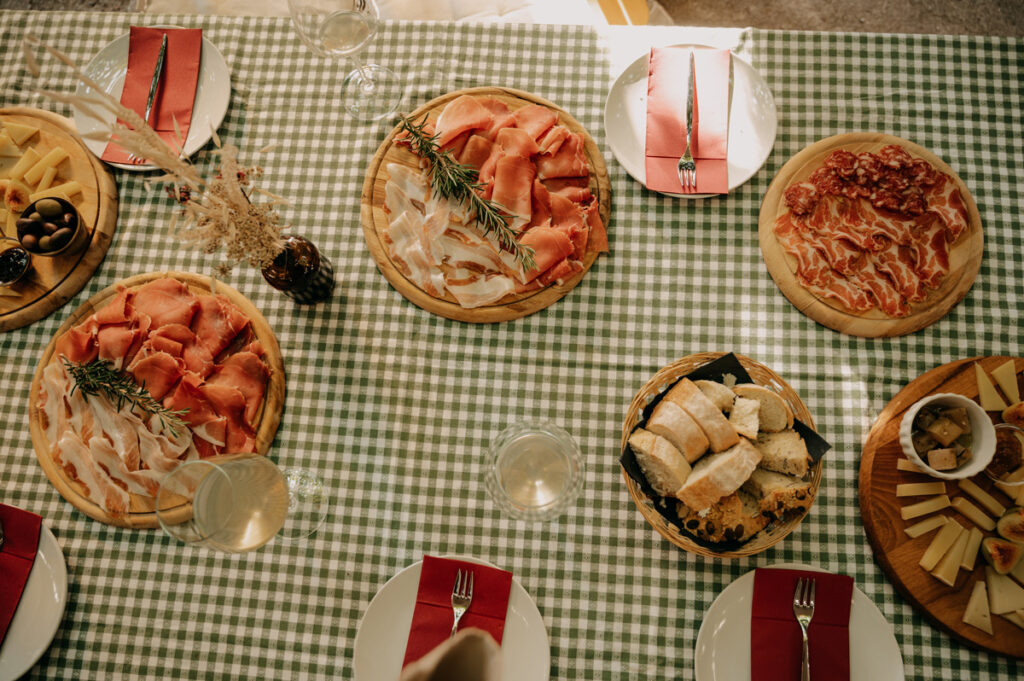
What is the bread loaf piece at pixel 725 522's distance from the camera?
52.1 inches

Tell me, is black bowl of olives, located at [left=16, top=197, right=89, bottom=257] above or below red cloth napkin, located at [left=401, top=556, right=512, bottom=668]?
above

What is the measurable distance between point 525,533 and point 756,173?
1105 millimetres

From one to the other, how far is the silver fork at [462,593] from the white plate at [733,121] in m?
1.06

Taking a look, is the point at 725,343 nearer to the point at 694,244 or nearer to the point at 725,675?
the point at 694,244

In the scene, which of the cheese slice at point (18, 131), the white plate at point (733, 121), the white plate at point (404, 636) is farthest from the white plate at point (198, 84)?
the white plate at point (404, 636)

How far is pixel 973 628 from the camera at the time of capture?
1380 mm

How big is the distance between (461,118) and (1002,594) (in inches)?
65.4

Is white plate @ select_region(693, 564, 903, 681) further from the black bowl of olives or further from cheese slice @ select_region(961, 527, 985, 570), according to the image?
the black bowl of olives

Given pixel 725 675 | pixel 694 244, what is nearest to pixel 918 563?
pixel 725 675

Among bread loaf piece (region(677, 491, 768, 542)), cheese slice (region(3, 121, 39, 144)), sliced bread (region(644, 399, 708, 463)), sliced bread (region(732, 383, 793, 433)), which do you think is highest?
cheese slice (region(3, 121, 39, 144))

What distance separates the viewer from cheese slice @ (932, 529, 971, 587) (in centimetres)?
138

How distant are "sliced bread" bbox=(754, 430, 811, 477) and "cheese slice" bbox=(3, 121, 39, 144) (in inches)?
80.7

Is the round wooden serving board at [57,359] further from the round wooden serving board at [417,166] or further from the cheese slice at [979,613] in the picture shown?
the cheese slice at [979,613]

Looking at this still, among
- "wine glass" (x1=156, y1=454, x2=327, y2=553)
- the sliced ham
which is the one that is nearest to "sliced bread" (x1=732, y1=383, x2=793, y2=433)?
the sliced ham
